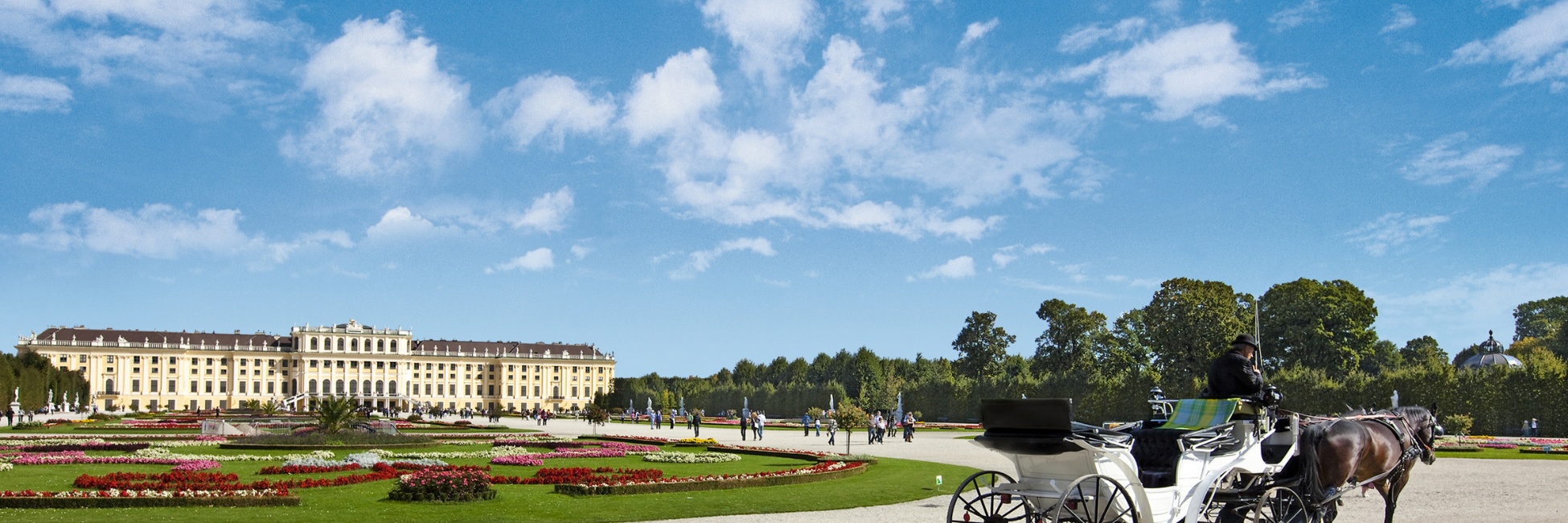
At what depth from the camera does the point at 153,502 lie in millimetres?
12570

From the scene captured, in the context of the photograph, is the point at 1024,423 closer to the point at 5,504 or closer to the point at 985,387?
the point at 5,504

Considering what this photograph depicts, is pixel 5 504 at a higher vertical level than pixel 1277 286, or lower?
lower

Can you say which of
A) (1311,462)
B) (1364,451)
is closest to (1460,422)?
(1364,451)

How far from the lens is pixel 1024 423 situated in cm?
706

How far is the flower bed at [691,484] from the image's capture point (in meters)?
14.1

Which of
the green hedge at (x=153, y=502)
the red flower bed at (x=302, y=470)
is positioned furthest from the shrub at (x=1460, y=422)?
the green hedge at (x=153, y=502)

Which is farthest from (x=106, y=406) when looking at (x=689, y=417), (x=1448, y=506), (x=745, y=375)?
(x=1448, y=506)

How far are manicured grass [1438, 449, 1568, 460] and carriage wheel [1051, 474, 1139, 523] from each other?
20956 mm

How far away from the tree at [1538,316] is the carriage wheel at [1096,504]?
85.0 meters

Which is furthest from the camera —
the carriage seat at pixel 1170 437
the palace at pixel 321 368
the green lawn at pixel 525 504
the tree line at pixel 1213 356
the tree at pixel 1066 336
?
the palace at pixel 321 368

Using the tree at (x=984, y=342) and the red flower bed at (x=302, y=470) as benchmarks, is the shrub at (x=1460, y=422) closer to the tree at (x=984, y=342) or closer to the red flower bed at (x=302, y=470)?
the red flower bed at (x=302, y=470)

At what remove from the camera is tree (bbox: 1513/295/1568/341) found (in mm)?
77938

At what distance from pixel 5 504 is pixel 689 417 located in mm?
36834

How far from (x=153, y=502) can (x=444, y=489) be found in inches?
127
